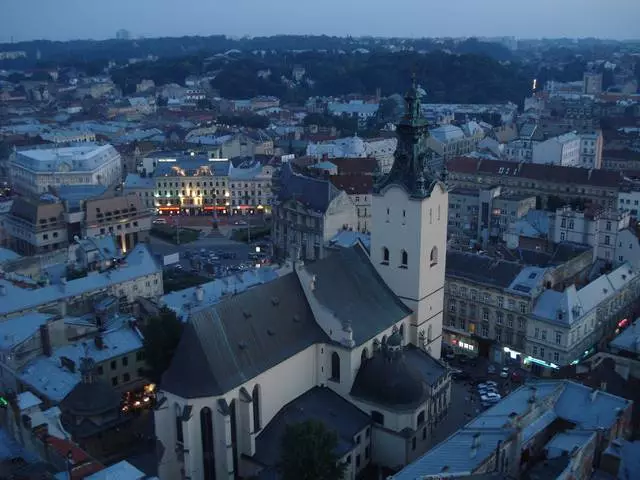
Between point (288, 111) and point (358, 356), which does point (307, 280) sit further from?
point (288, 111)

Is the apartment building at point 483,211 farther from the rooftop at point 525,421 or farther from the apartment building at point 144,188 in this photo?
the apartment building at point 144,188

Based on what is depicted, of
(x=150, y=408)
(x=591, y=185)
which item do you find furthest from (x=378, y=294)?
(x=591, y=185)

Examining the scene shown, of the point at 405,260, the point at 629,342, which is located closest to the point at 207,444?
the point at 405,260

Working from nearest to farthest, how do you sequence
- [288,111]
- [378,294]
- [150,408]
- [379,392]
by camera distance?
[379,392], [378,294], [150,408], [288,111]

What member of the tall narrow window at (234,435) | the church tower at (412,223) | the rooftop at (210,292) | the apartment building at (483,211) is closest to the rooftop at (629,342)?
the church tower at (412,223)

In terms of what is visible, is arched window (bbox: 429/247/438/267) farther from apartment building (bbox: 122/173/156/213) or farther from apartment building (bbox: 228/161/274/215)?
apartment building (bbox: 122/173/156/213)

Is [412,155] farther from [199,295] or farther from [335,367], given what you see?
[199,295]

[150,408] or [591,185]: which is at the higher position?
[591,185]
